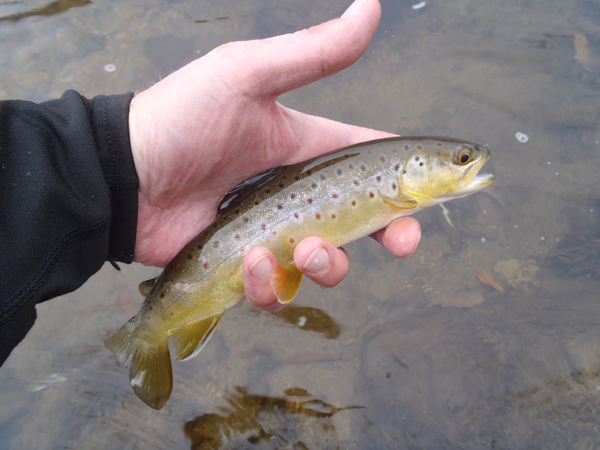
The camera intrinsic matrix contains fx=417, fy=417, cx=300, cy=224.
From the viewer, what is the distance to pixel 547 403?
348cm

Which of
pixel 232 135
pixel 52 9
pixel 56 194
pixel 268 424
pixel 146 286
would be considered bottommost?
pixel 268 424

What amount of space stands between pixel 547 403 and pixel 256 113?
333cm

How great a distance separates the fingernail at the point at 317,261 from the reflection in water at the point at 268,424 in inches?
63.1

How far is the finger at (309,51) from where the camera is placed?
8.36 feet

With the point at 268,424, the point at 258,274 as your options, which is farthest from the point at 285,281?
the point at 268,424

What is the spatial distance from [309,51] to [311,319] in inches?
100

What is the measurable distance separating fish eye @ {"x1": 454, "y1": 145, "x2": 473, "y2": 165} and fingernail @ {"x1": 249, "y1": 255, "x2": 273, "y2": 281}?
1.47 meters

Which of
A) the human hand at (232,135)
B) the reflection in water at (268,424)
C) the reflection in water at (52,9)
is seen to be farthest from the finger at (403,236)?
the reflection in water at (52,9)

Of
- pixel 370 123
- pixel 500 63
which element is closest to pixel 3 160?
pixel 370 123

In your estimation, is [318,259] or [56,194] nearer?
[56,194]

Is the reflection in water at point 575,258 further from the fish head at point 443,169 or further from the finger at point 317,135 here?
the finger at point 317,135

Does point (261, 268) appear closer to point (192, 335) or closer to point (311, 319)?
point (192, 335)

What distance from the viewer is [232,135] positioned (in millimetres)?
2934

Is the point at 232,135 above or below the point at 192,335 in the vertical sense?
above
